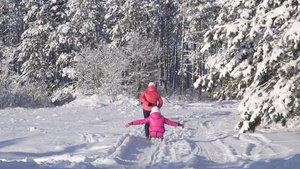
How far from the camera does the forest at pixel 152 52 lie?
7.73 meters

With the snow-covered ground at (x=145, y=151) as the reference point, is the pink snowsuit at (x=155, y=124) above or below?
above

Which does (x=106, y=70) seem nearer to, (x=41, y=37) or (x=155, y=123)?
(x=41, y=37)

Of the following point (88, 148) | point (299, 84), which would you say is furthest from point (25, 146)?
point (299, 84)

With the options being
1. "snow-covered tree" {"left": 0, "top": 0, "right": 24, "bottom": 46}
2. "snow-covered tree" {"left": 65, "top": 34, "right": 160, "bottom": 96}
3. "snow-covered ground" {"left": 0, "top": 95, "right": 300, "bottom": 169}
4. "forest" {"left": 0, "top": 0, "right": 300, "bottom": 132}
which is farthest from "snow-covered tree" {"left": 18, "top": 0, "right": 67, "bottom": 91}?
"snow-covered ground" {"left": 0, "top": 95, "right": 300, "bottom": 169}

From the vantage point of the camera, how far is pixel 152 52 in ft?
96.1

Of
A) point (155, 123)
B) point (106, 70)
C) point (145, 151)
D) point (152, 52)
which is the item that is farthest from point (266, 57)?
point (152, 52)

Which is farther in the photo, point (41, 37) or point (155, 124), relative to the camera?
point (41, 37)

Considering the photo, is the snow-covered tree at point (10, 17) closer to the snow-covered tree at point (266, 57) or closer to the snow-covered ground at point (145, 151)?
the snow-covered ground at point (145, 151)

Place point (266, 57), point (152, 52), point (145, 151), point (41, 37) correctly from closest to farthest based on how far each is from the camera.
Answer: point (145, 151), point (266, 57), point (41, 37), point (152, 52)

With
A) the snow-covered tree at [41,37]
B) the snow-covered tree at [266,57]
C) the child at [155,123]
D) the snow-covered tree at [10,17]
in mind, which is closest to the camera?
the snow-covered tree at [266,57]

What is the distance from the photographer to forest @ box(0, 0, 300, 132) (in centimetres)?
773

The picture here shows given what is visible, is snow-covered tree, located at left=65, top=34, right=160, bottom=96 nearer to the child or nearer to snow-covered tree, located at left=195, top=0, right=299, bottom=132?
snow-covered tree, located at left=195, top=0, right=299, bottom=132

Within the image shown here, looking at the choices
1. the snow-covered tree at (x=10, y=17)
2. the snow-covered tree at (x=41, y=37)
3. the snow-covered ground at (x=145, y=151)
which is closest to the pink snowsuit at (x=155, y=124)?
the snow-covered ground at (x=145, y=151)

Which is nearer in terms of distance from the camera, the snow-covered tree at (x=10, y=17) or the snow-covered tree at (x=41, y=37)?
the snow-covered tree at (x=41, y=37)
